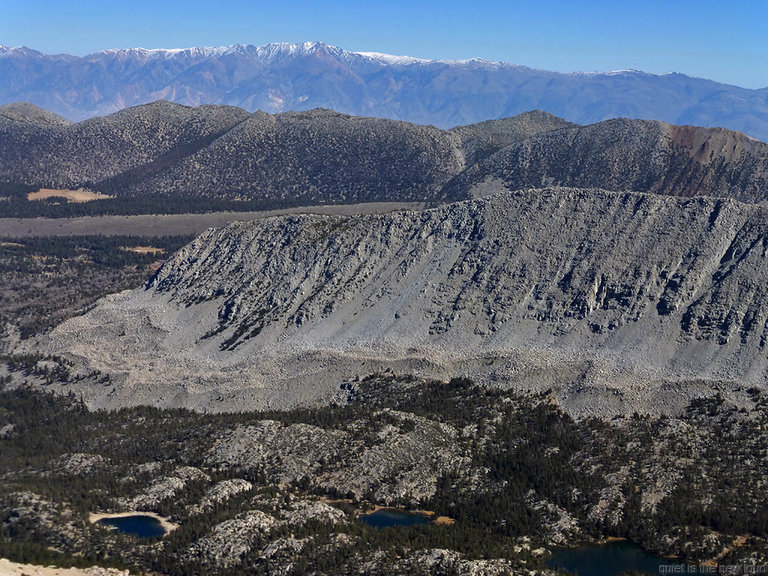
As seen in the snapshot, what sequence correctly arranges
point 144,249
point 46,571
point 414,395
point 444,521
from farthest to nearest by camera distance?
point 144,249, point 414,395, point 444,521, point 46,571

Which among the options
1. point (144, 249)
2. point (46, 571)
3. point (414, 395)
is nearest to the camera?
point (46, 571)

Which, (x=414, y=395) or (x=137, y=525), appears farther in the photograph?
(x=414, y=395)

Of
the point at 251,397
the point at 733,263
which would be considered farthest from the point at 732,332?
the point at 251,397

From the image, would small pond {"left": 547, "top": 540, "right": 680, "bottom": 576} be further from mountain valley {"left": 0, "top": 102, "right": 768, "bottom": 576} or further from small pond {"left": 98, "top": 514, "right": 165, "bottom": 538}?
small pond {"left": 98, "top": 514, "right": 165, "bottom": 538}

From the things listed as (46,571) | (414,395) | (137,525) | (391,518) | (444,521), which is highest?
(414,395)

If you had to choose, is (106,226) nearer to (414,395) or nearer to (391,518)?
(414,395)

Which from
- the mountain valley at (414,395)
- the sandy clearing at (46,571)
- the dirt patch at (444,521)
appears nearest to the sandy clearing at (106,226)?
the mountain valley at (414,395)

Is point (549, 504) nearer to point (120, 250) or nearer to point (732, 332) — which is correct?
point (732, 332)

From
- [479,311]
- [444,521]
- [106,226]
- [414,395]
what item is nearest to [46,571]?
[444,521]
